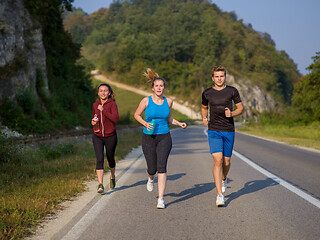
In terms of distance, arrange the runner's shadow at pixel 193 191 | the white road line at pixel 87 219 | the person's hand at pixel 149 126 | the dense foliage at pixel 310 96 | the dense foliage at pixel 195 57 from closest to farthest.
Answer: the white road line at pixel 87 219 < the person's hand at pixel 149 126 < the runner's shadow at pixel 193 191 < the dense foliage at pixel 310 96 < the dense foliage at pixel 195 57

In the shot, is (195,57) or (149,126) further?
(195,57)

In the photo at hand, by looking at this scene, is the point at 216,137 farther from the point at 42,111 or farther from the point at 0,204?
the point at 42,111

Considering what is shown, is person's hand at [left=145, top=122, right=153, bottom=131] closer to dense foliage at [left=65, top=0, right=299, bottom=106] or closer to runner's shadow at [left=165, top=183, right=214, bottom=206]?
runner's shadow at [left=165, top=183, right=214, bottom=206]

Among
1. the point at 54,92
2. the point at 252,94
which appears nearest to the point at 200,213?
the point at 54,92

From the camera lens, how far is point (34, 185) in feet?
21.4

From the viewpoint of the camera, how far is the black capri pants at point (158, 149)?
5.53 meters

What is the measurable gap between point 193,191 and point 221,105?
6.28 feet

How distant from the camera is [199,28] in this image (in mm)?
129125

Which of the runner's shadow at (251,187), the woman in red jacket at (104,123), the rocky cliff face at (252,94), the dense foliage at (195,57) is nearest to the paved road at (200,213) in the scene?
the runner's shadow at (251,187)

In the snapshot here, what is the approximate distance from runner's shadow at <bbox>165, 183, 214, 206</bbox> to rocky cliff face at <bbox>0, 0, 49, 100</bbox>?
14.4 m

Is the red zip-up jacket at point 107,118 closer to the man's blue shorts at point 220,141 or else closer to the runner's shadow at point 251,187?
the man's blue shorts at point 220,141

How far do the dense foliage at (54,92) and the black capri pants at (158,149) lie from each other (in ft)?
Result: 42.0

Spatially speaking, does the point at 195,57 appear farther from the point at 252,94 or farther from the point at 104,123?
the point at 104,123

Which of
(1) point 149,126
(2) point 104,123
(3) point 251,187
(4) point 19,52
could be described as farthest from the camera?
(4) point 19,52
